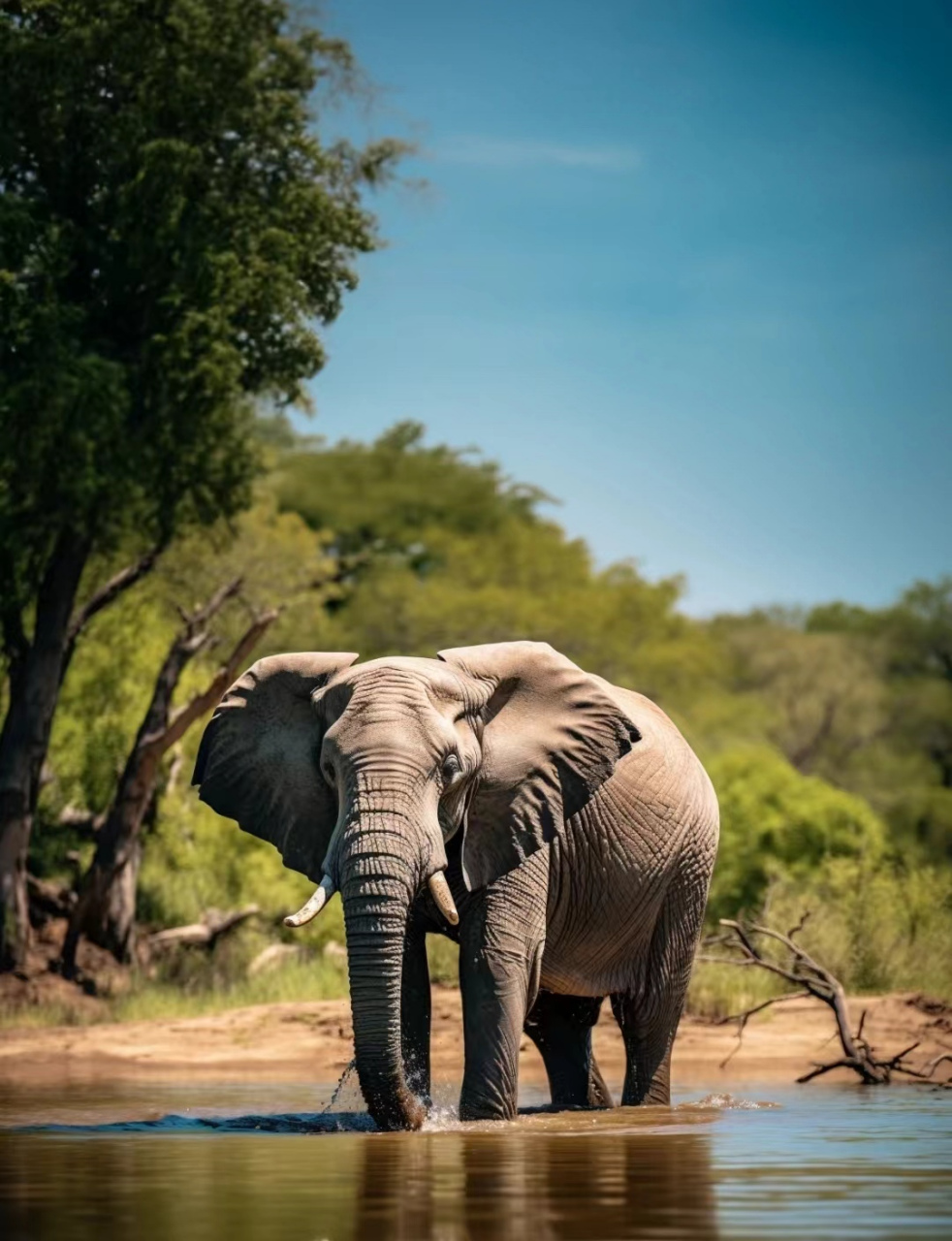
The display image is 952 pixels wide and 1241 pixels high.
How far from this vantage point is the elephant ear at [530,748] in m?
10.9

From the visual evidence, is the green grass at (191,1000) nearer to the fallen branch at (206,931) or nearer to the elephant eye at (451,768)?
the fallen branch at (206,931)

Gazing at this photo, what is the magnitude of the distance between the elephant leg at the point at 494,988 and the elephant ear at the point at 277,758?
882 mm

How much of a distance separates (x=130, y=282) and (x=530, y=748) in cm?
1370

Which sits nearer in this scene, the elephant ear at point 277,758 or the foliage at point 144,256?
the elephant ear at point 277,758

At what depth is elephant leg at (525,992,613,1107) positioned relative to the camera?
13031 mm

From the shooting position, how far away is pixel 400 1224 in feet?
22.9

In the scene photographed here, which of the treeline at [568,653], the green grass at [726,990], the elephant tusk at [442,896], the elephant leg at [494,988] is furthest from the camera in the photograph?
the treeline at [568,653]

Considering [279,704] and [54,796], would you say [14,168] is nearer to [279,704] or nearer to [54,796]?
[54,796]

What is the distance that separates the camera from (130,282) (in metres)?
23.3

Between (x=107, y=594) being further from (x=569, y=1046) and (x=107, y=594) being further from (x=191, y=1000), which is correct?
(x=569, y=1046)

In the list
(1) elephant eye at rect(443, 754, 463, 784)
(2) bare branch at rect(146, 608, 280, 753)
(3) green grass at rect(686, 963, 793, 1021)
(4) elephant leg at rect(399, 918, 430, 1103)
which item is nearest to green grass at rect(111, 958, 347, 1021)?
(2) bare branch at rect(146, 608, 280, 753)

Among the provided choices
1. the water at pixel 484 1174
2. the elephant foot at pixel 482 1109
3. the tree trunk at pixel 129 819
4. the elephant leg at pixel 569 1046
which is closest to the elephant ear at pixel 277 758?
the elephant foot at pixel 482 1109

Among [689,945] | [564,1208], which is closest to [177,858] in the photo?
[689,945]

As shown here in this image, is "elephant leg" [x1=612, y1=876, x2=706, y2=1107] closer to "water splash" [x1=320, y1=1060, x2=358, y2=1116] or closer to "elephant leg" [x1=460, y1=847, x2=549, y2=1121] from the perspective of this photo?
"water splash" [x1=320, y1=1060, x2=358, y2=1116]
